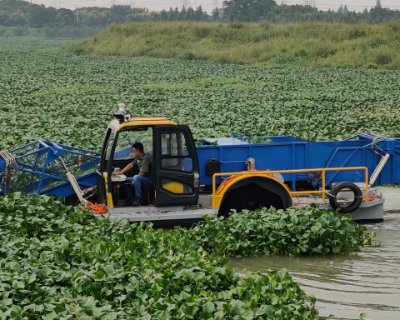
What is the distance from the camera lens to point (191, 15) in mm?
115562

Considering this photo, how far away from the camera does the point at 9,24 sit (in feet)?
517

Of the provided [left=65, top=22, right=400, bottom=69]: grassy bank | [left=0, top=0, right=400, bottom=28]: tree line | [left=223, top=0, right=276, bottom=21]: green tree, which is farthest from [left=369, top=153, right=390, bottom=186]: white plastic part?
[left=223, top=0, right=276, bottom=21]: green tree

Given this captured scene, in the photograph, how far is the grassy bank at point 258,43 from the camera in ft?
152

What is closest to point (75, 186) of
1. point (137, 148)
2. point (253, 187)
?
point (137, 148)

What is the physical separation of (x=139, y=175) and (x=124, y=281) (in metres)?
3.45

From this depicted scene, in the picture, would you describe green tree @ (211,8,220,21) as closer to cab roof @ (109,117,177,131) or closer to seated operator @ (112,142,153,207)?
cab roof @ (109,117,177,131)

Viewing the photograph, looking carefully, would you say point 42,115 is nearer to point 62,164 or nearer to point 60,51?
point 62,164

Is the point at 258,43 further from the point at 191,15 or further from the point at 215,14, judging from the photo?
the point at 191,15

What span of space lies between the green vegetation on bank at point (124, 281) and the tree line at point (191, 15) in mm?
57162

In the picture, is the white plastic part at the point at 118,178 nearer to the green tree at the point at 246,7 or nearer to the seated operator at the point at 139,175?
the seated operator at the point at 139,175

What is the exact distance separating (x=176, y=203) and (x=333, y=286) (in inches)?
117

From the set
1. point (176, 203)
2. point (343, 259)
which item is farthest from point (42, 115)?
point (343, 259)

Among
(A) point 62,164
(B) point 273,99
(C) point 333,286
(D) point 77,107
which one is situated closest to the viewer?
(C) point 333,286

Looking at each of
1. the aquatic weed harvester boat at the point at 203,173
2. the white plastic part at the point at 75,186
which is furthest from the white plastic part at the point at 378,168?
the white plastic part at the point at 75,186
